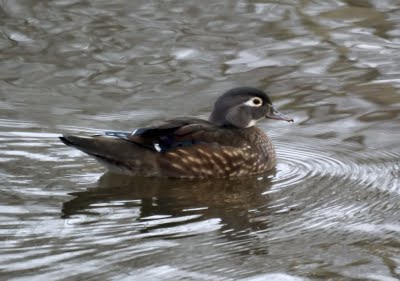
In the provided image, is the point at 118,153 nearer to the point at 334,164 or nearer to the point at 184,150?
the point at 184,150

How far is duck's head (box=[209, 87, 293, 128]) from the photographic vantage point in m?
8.74

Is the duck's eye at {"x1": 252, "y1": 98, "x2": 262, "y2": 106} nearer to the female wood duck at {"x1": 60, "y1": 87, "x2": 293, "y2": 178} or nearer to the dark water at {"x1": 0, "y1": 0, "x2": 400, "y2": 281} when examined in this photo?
the female wood duck at {"x1": 60, "y1": 87, "x2": 293, "y2": 178}

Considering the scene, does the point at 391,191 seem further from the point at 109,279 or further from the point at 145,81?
the point at 145,81

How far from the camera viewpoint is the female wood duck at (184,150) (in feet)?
27.1

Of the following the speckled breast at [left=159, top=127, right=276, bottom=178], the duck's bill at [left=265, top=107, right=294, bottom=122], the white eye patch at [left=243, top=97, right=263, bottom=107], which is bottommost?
the speckled breast at [left=159, top=127, right=276, bottom=178]

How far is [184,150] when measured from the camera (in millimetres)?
8477

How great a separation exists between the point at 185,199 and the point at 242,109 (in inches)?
52.5

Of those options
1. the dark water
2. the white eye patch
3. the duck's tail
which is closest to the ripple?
the dark water

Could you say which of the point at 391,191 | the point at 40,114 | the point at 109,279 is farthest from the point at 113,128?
the point at 109,279

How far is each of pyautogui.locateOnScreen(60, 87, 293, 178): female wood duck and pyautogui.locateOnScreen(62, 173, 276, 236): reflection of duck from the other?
0.31 ft

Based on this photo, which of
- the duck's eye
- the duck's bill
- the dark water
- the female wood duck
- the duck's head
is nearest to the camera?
the dark water

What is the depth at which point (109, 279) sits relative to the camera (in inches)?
226

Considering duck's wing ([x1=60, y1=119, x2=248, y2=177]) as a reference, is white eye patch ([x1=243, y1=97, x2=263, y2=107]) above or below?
above

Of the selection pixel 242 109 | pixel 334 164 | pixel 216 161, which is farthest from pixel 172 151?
pixel 334 164
